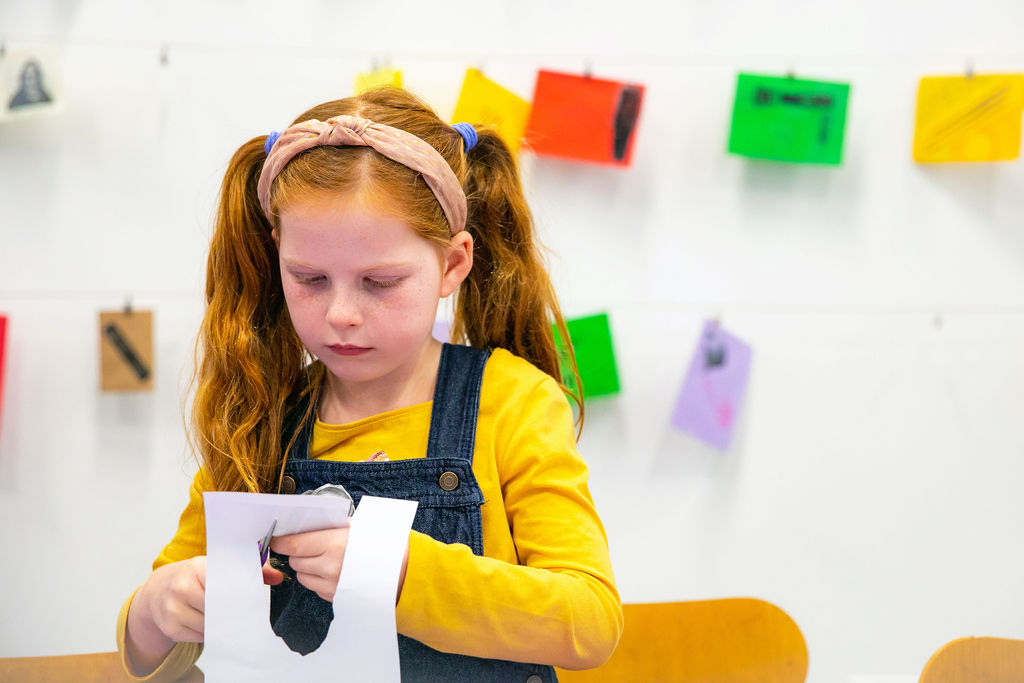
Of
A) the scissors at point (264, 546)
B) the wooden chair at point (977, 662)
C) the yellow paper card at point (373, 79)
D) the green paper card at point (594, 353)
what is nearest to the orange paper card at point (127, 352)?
the yellow paper card at point (373, 79)

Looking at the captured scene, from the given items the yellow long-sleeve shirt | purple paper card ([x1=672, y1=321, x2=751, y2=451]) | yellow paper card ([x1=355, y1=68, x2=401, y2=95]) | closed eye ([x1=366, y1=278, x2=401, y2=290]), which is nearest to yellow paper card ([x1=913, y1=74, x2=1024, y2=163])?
purple paper card ([x1=672, y1=321, x2=751, y2=451])

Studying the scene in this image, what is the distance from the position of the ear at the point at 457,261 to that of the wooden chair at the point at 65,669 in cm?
34

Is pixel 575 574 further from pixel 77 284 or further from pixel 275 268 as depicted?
pixel 77 284

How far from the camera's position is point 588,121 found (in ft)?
4.15

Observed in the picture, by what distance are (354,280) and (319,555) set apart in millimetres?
178

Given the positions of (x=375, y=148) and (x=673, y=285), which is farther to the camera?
(x=673, y=285)

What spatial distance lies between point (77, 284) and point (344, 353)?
2.60 feet

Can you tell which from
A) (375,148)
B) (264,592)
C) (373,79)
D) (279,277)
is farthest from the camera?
(373,79)

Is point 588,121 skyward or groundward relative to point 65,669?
skyward

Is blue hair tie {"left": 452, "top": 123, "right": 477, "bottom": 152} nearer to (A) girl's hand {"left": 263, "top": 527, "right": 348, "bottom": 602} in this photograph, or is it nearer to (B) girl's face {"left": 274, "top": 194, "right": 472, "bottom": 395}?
(B) girl's face {"left": 274, "top": 194, "right": 472, "bottom": 395}

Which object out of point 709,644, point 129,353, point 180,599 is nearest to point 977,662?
point 709,644

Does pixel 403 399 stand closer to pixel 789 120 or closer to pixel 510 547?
pixel 510 547

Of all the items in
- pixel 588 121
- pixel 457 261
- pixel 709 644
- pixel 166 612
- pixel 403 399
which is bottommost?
pixel 709 644

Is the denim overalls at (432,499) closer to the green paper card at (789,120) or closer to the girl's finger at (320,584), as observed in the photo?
the girl's finger at (320,584)
